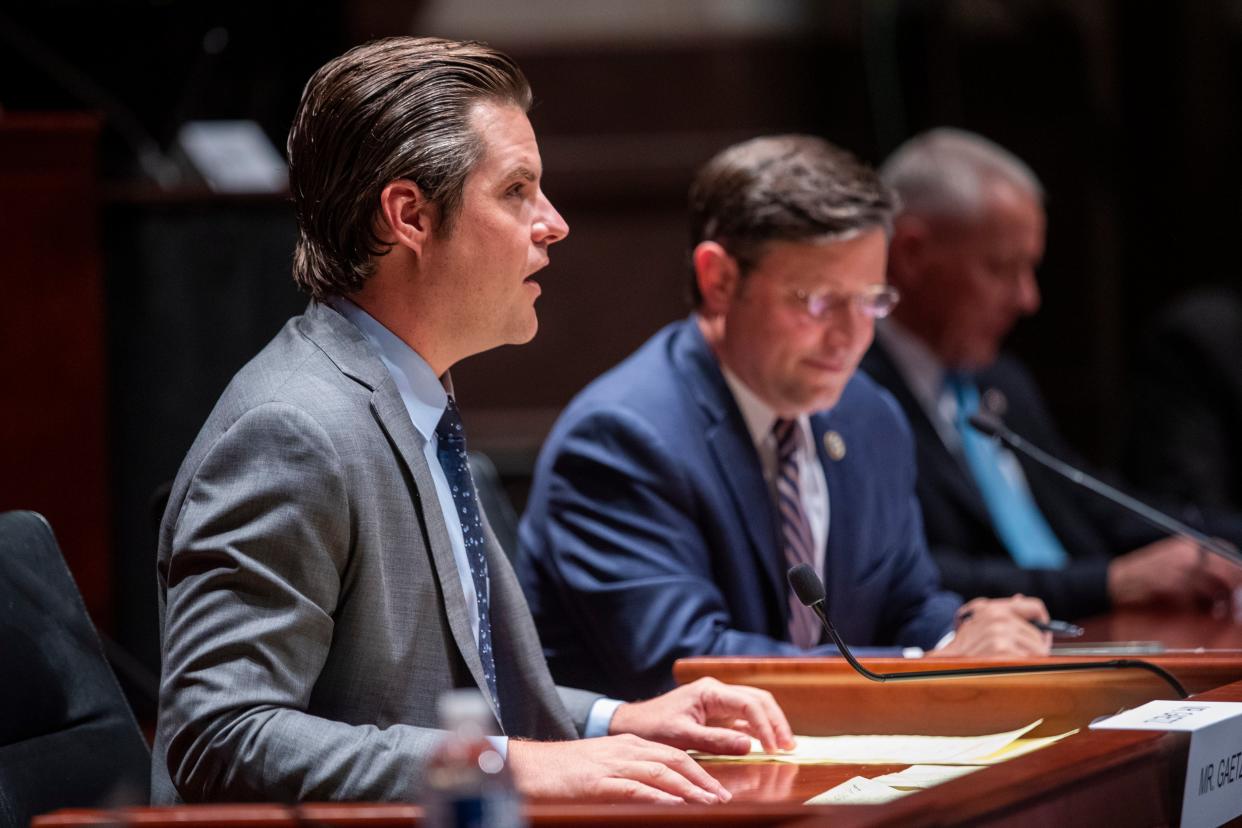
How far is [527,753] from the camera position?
5.20 ft

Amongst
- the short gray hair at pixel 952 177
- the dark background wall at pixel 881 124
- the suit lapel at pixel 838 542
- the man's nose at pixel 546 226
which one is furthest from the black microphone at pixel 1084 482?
the dark background wall at pixel 881 124

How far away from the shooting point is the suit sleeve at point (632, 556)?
2.30 metres

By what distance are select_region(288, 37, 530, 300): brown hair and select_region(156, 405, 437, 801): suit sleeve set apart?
25 centimetres

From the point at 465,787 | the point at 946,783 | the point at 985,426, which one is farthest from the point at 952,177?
the point at 465,787

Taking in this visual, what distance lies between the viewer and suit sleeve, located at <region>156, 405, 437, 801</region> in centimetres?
152

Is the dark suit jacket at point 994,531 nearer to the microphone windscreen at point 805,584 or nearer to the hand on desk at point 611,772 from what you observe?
the microphone windscreen at point 805,584

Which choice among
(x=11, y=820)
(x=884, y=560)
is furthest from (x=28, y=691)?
(x=884, y=560)

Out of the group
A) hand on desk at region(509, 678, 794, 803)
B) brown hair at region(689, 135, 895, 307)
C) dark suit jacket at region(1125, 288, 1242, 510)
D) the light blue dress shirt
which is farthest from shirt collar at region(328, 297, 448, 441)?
dark suit jacket at region(1125, 288, 1242, 510)

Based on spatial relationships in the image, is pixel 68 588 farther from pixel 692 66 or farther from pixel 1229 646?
pixel 692 66

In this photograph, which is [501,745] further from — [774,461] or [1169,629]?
[1169,629]

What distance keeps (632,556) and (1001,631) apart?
1.72ft

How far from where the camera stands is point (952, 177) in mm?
3807

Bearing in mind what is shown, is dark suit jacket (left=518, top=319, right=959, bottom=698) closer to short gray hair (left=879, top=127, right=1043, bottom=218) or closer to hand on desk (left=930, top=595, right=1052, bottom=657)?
hand on desk (left=930, top=595, right=1052, bottom=657)

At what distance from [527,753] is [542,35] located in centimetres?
371
